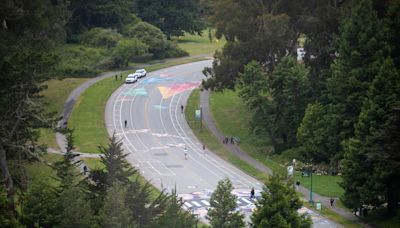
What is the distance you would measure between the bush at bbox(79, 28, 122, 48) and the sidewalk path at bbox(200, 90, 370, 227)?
77.8 ft

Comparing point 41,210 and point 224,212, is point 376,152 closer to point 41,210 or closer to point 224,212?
point 224,212

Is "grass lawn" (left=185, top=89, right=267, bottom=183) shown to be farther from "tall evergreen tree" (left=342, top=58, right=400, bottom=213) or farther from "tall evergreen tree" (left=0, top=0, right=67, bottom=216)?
"tall evergreen tree" (left=0, top=0, right=67, bottom=216)

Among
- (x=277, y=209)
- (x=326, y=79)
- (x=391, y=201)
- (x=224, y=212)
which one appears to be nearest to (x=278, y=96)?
(x=326, y=79)

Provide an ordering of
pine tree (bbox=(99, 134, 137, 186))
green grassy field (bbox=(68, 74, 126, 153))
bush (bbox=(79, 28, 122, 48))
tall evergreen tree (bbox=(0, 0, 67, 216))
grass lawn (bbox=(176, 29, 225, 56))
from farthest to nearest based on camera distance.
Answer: grass lawn (bbox=(176, 29, 225, 56)), bush (bbox=(79, 28, 122, 48)), green grassy field (bbox=(68, 74, 126, 153)), tall evergreen tree (bbox=(0, 0, 67, 216)), pine tree (bbox=(99, 134, 137, 186))

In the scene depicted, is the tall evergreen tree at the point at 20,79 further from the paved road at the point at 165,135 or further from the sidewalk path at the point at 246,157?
the sidewalk path at the point at 246,157

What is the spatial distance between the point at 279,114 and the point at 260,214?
34.9 m

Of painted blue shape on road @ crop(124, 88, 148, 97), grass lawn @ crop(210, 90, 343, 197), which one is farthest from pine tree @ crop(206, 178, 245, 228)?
painted blue shape on road @ crop(124, 88, 148, 97)

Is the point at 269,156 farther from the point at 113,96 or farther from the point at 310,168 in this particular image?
the point at 113,96

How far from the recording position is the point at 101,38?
121 m

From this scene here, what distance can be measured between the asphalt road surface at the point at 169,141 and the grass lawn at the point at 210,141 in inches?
28.5

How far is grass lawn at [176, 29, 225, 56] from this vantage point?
136 metres

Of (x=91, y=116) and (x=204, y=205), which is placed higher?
(x=91, y=116)

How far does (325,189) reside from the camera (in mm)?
67500

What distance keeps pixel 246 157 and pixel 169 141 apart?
10.3 meters
